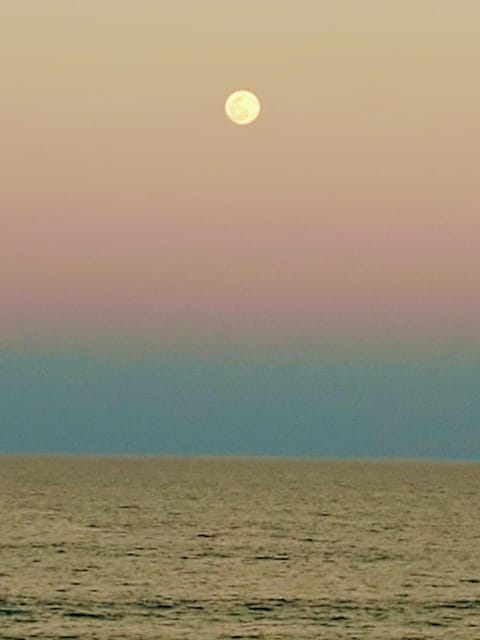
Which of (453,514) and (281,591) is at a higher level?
(453,514)

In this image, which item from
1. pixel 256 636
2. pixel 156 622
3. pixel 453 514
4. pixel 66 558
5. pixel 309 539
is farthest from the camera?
pixel 453 514

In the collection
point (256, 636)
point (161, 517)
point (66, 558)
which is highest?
point (161, 517)

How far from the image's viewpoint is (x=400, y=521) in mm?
171375

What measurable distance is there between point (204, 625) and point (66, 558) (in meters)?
37.8

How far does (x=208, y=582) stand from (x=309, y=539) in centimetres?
4099

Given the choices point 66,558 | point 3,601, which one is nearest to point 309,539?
point 66,558

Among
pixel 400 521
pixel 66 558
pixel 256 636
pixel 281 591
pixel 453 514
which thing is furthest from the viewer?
pixel 453 514

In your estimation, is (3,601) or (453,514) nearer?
(3,601)

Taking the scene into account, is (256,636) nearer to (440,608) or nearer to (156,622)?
(156,622)

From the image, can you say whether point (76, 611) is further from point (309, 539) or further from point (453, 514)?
point (453, 514)

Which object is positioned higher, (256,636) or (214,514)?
(214,514)

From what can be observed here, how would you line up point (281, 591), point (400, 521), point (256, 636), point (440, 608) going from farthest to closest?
point (400, 521)
point (281, 591)
point (440, 608)
point (256, 636)

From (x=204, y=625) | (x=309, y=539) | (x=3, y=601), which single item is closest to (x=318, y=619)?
(x=204, y=625)

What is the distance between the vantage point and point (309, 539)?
13938cm
